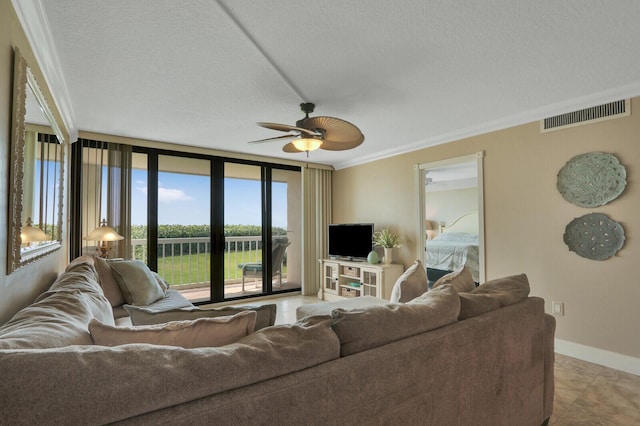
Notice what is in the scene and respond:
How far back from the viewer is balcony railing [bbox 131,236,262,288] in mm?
4723

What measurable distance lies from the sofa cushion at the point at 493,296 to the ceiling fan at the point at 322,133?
1477 mm

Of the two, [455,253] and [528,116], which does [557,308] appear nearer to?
[528,116]

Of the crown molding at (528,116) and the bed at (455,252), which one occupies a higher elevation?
the crown molding at (528,116)

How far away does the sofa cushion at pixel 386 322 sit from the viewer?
115cm

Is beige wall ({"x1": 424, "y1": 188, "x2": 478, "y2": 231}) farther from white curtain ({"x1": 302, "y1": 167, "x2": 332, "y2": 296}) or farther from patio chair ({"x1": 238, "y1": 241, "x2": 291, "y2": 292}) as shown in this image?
patio chair ({"x1": 238, "y1": 241, "x2": 291, "y2": 292})

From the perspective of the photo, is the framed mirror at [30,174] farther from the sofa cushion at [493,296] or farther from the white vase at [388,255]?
the white vase at [388,255]

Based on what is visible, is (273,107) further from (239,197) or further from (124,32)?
(239,197)

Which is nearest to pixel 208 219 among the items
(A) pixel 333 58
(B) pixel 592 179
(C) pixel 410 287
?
(A) pixel 333 58

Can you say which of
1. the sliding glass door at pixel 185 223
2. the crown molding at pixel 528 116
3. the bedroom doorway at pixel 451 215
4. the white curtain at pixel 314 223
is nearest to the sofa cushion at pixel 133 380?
the crown molding at pixel 528 116

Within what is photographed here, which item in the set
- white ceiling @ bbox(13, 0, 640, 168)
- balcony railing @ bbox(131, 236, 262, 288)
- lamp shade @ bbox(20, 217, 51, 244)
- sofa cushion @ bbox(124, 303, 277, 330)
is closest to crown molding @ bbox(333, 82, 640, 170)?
white ceiling @ bbox(13, 0, 640, 168)

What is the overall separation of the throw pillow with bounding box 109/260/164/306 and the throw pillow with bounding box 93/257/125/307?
0.03 metres

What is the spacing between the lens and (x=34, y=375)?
66 cm

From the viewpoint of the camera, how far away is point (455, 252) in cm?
579

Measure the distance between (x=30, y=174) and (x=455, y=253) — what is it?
569cm
